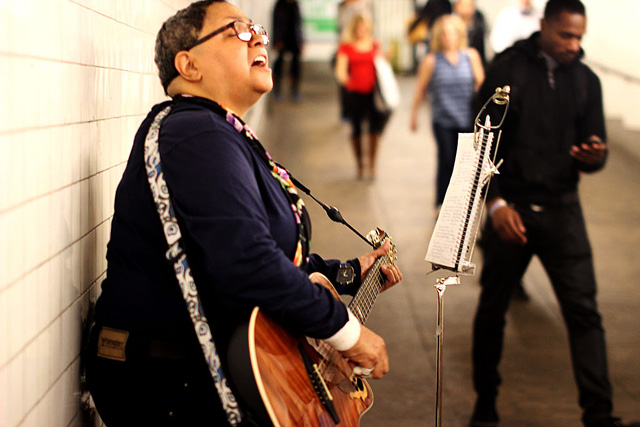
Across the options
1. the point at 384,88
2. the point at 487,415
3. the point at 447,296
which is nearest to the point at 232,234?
the point at 487,415

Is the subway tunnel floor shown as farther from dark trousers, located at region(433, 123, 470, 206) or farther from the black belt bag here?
the black belt bag

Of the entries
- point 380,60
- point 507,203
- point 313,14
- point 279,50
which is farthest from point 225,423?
point 313,14

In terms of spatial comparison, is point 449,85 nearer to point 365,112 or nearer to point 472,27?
Answer: point 365,112

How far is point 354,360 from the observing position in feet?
7.06

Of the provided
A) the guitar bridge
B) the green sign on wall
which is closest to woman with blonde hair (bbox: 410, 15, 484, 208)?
the guitar bridge

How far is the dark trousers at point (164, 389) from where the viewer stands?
2.07m

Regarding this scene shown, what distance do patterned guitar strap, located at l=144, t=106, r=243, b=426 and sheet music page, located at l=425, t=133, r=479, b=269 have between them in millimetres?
700

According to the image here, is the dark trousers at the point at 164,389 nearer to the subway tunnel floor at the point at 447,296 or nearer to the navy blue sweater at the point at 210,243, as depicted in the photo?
the navy blue sweater at the point at 210,243

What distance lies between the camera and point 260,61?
7.55 ft

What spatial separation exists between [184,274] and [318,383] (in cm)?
46

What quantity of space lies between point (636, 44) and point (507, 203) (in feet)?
26.1

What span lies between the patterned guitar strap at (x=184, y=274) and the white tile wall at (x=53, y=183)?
11.1 inches

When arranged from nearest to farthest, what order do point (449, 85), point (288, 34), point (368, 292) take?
point (368, 292), point (449, 85), point (288, 34)

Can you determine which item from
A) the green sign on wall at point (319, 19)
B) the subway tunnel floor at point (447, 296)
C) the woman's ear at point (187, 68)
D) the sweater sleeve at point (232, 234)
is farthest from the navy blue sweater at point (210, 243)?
the green sign on wall at point (319, 19)
